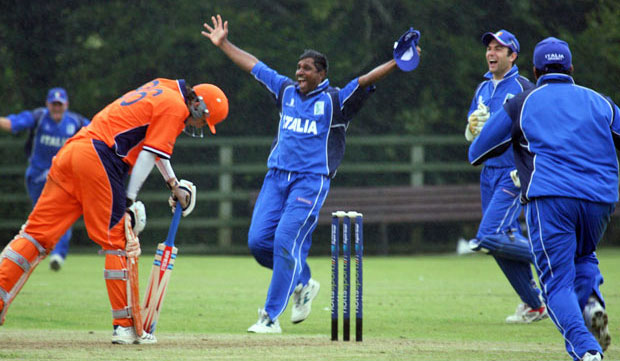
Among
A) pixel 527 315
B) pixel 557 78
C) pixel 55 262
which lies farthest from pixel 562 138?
pixel 55 262

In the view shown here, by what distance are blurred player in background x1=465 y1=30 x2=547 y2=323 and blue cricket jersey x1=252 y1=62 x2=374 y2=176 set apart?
1117 mm

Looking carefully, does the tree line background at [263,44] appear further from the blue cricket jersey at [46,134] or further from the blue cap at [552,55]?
the blue cap at [552,55]

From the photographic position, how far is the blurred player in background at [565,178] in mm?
5695

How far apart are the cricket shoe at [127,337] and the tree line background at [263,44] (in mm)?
10096

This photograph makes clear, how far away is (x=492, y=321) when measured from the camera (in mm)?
8414

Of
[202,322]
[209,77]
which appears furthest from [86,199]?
[209,77]

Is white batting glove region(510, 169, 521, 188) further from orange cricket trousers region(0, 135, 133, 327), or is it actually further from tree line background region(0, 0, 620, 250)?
tree line background region(0, 0, 620, 250)

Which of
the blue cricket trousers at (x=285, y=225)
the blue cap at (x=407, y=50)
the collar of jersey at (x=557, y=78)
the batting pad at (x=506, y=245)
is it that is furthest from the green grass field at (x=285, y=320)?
the blue cap at (x=407, y=50)

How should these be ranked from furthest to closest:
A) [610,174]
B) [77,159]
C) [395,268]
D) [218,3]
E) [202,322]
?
[218,3] < [395,268] < [202,322] < [77,159] < [610,174]

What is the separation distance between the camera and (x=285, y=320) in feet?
27.9

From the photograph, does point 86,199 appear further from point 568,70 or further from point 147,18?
point 147,18

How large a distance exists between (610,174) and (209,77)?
38.2 ft

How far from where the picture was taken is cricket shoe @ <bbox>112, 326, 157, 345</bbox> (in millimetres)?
6621

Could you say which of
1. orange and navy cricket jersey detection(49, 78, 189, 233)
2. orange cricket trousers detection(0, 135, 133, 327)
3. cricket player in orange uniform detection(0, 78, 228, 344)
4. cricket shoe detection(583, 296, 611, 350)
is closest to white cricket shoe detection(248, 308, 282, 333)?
cricket player in orange uniform detection(0, 78, 228, 344)
